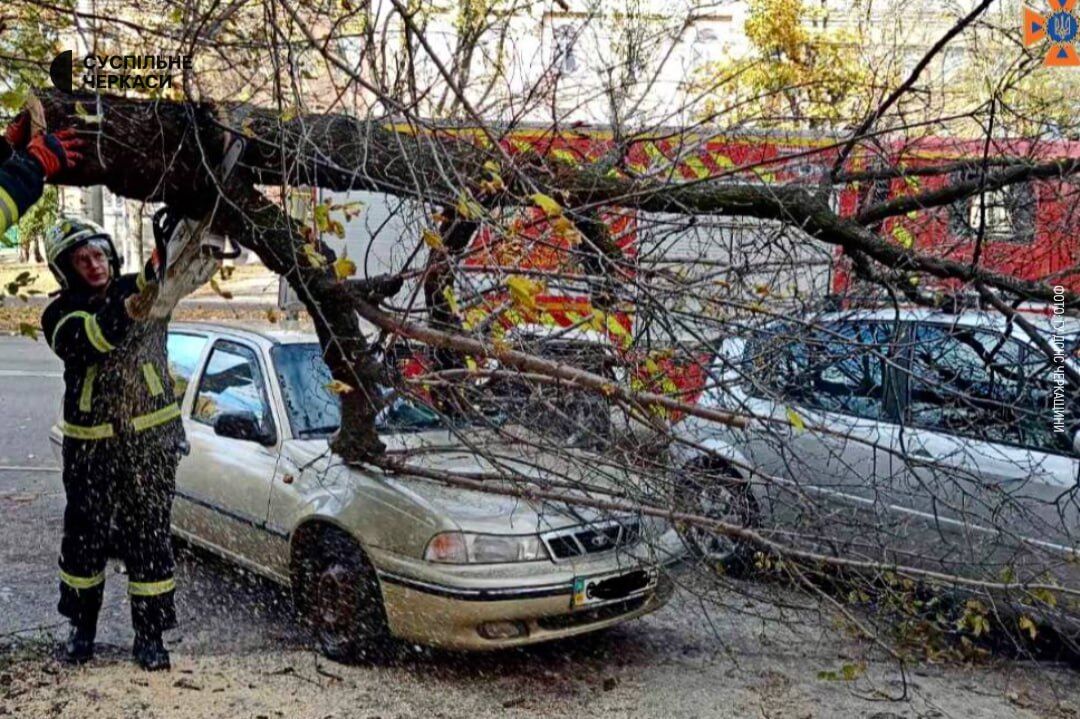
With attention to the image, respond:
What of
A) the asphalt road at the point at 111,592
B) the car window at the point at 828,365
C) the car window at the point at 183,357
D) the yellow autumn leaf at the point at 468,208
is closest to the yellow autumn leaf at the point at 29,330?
the asphalt road at the point at 111,592

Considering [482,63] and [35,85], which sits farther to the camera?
[482,63]

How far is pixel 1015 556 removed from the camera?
14.9 feet

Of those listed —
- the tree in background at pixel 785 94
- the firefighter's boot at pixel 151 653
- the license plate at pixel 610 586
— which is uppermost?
the tree in background at pixel 785 94

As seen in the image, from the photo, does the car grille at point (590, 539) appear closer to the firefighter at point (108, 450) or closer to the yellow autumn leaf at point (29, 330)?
the firefighter at point (108, 450)

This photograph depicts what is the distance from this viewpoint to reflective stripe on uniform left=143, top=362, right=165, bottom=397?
4.94m

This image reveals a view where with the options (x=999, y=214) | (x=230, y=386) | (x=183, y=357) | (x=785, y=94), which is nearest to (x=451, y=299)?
(x=230, y=386)

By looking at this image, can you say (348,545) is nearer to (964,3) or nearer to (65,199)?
(65,199)

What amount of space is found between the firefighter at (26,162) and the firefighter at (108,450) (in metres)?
0.68

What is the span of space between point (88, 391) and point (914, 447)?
3.82 meters

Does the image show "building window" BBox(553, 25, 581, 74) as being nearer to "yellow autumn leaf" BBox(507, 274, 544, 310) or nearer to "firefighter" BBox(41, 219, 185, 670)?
"yellow autumn leaf" BBox(507, 274, 544, 310)

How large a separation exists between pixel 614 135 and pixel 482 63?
2.44ft

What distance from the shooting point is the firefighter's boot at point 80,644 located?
4781mm

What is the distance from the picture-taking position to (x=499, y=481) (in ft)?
15.6

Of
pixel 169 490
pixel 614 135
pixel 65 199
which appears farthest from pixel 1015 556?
pixel 65 199
